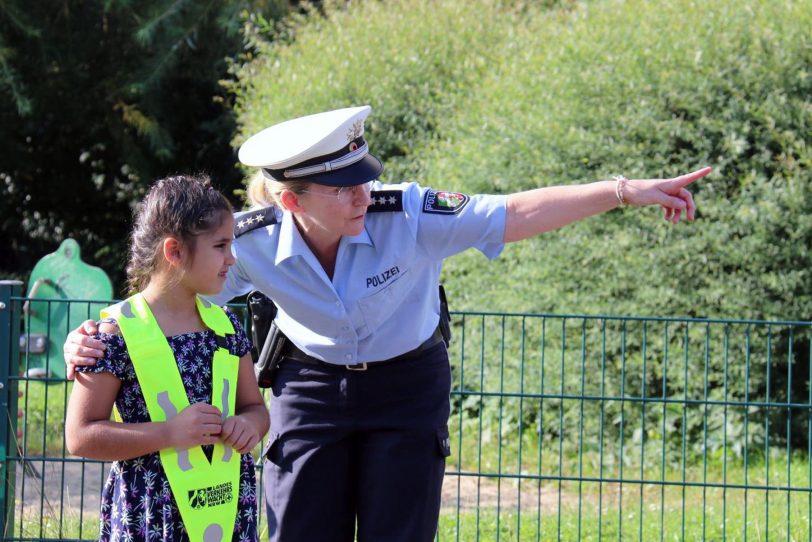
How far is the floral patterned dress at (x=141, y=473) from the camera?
237cm

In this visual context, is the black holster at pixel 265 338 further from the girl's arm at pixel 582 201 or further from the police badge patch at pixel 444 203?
the girl's arm at pixel 582 201

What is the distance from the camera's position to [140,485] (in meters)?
2.40

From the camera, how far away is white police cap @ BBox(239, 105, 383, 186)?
2637 millimetres

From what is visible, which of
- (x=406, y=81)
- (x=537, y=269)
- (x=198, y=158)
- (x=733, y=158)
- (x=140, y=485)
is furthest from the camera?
(x=198, y=158)

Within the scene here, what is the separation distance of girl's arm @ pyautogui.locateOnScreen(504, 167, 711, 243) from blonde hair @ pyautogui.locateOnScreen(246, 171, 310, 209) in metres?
0.53

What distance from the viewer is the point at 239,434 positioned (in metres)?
2.46

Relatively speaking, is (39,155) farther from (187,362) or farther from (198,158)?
(187,362)

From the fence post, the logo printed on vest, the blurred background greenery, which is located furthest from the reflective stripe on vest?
the blurred background greenery

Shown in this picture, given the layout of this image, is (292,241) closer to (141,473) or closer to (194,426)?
(194,426)

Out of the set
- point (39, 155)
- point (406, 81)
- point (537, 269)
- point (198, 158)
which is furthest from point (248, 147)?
point (39, 155)

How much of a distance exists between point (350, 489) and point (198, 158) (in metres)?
10.0

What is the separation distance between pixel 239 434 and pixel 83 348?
402 mm

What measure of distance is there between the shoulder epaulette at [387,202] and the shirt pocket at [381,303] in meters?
0.17

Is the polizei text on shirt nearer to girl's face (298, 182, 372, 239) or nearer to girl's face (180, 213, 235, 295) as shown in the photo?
girl's face (298, 182, 372, 239)
